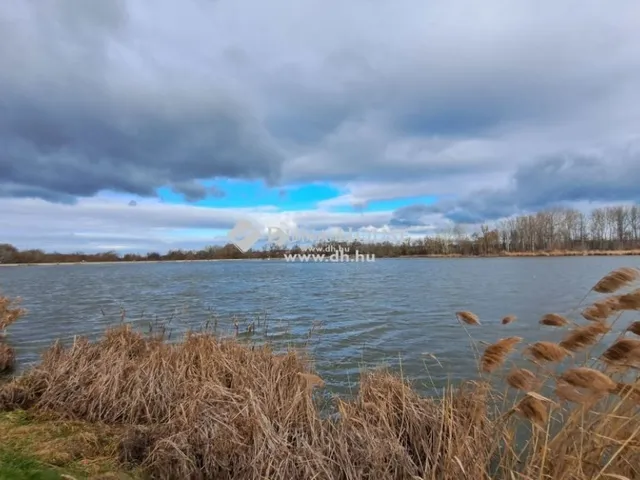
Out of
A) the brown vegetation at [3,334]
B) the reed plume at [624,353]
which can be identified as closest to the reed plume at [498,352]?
the reed plume at [624,353]

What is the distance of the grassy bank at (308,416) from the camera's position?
387 cm

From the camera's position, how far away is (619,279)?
12.6ft

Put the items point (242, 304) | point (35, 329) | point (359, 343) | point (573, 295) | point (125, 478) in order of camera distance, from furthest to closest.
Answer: point (573, 295) → point (242, 304) → point (35, 329) → point (359, 343) → point (125, 478)

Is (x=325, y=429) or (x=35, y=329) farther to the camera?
(x=35, y=329)

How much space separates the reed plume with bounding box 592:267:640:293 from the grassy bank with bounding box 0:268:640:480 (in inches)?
0.4

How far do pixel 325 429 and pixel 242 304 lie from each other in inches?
808

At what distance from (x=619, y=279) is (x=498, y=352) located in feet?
4.14

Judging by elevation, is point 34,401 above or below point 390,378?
below

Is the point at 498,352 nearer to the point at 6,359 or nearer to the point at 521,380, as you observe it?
the point at 521,380

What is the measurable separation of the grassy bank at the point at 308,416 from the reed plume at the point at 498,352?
Result: 0.05 ft

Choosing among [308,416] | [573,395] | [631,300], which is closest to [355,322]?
[308,416]

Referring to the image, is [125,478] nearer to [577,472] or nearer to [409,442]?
[409,442]

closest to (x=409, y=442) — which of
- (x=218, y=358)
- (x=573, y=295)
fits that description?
(x=218, y=358)

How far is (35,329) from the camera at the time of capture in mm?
18797
